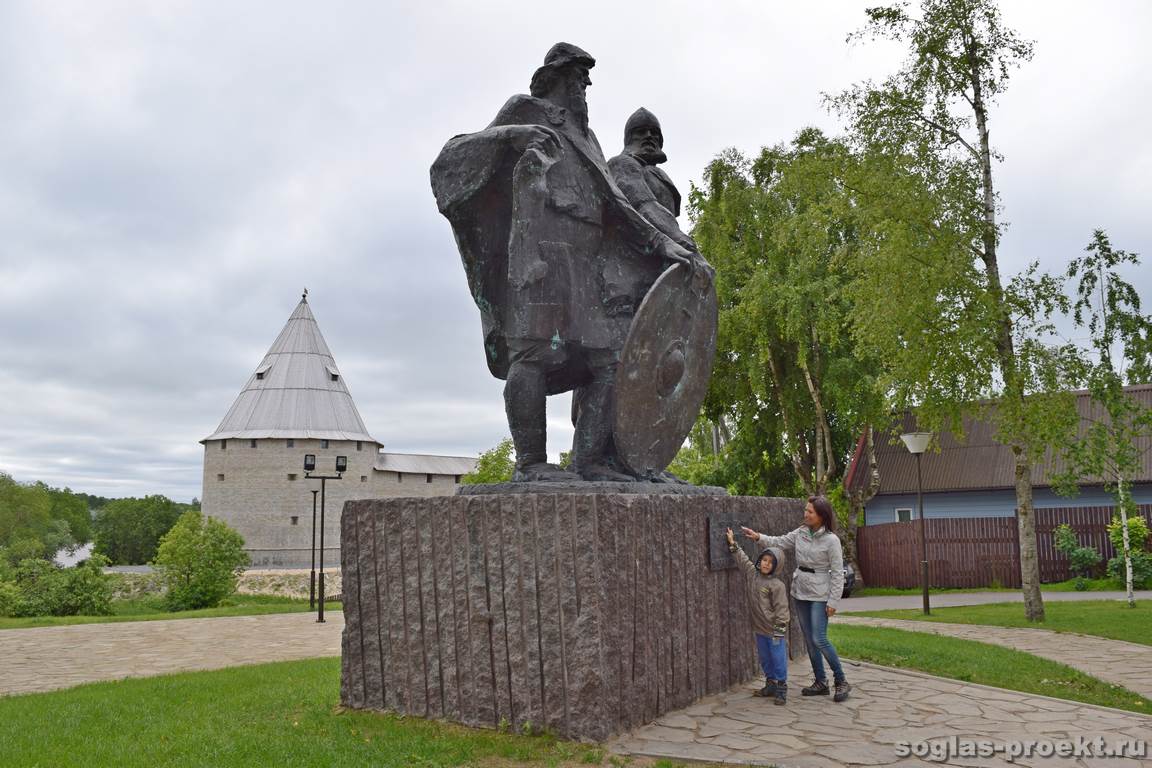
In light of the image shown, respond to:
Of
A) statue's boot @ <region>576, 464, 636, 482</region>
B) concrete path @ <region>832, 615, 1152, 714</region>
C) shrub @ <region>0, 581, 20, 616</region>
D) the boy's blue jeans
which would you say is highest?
statue's boot @ <region>576, 464, 636, 482</region>

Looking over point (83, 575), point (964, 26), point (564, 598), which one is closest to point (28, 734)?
point (564, 598)

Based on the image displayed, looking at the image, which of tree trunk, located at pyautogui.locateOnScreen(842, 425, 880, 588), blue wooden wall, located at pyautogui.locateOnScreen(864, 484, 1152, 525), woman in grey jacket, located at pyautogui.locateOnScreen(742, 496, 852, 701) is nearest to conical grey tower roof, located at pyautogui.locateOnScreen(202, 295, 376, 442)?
blue wooden wall, located at pyautogui.locateOnScreen(864, 484, 1152, 525)

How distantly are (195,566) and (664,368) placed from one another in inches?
804

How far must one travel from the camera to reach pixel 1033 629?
436 inches

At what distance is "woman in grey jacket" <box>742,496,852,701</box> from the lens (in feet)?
17.0

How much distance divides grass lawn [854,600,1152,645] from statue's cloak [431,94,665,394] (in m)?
7.94

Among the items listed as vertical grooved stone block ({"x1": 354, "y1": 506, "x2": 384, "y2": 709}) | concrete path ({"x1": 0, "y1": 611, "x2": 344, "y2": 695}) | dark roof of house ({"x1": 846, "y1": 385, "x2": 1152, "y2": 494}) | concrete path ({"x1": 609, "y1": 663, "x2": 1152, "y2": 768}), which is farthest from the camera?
dark roof of house ({"x1": 846, "y1": 385, "x2": 1152, "y2": 494})

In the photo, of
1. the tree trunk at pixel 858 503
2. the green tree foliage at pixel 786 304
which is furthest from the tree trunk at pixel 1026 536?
the tree trunk at pixel 858 503

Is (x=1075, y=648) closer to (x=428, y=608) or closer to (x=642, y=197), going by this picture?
(x=642, y=197)

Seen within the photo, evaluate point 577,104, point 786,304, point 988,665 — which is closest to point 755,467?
point 786,304

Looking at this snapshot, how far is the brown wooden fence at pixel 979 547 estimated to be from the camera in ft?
63.4

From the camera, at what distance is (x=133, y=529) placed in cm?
5625

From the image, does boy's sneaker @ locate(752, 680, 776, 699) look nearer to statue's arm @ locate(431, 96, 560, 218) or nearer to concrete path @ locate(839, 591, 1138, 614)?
statue's arm @ locate(431, 96, 560, 218)

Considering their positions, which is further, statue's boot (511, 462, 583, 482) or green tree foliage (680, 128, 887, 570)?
green tree foliage (680, 128, 887, 570)
